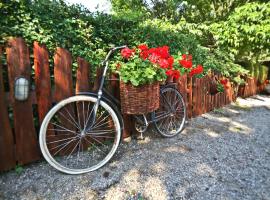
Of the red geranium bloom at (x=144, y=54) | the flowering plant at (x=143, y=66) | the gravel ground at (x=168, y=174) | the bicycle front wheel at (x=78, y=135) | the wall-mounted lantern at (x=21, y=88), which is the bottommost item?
the gravel ground at (x=168, y=174)

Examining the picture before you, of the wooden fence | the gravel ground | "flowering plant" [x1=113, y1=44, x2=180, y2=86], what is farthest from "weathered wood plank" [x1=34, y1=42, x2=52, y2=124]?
"flowering plant" [x1=113, y1=44, x2=180, y2=86]

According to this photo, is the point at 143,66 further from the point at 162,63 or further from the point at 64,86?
the point at 64,86

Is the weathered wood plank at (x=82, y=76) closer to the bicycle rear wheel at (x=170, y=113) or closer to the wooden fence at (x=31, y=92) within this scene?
the wooden fence at (x=31, y=92)

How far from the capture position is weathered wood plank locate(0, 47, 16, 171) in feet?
7.10

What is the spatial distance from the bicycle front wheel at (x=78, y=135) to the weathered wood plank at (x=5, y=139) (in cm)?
32

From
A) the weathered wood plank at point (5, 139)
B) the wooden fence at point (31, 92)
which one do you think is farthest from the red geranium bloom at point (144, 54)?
the weathered wood plank at point (5, 139)

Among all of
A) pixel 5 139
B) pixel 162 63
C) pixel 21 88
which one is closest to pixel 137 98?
pixel 162 63

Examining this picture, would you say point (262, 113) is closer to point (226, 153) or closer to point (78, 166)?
point (226, 153)

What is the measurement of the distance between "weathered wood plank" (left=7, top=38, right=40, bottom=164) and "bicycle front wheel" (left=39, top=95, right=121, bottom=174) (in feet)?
0.49

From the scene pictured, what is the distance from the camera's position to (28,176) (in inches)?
88.7

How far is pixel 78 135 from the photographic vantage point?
2.52 metres

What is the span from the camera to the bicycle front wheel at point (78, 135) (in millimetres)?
2441

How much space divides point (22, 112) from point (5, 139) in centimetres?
28

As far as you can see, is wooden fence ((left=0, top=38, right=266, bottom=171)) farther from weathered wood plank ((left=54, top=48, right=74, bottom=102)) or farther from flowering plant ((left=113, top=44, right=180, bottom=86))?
flowering plant ((left=113, top=44, right=180, bottom=86))
